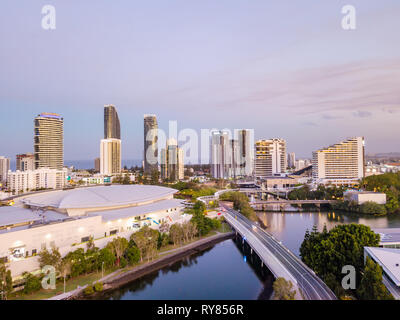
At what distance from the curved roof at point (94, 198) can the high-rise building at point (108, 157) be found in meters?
28.5

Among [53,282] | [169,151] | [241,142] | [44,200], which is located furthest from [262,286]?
[241,142]

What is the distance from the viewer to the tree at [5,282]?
6047 mm

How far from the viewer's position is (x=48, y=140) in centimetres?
3341

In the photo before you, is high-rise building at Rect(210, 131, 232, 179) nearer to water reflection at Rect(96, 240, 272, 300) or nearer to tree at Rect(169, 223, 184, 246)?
tree at Rect(169, 223, 184, 246)

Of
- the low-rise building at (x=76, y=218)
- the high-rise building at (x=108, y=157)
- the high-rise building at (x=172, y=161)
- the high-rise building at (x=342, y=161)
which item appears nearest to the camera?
the low-rise building at (x=76, y=218)

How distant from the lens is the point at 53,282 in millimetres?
6961

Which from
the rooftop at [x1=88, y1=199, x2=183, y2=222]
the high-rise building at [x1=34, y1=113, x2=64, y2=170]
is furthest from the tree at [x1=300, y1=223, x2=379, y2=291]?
the high-rise building at [x1=34, y1=113, x2=64, y2=170]

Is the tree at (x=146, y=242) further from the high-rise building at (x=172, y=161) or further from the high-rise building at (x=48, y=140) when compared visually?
the high-rise building at (x=172, y=161)

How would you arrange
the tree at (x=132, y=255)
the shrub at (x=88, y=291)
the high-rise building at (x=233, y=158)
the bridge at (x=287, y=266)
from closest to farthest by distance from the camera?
the bridge at (x=287, y=266) → the shrub at (x=88, y=291) → the tree at (x=132, y=255) → the high-rise building at (x=233, y=158)

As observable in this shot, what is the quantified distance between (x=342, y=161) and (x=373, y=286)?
92.6 feet

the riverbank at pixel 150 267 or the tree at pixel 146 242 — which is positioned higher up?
the tree at pixel 146 242

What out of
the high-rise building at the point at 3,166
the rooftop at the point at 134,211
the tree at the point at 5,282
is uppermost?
the high-rise building at the point at 3,166

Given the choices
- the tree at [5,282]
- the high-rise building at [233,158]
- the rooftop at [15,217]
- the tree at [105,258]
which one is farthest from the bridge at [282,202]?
the high-rise building at [233,158]

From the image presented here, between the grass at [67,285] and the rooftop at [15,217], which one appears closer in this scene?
the grass at [67,285]
